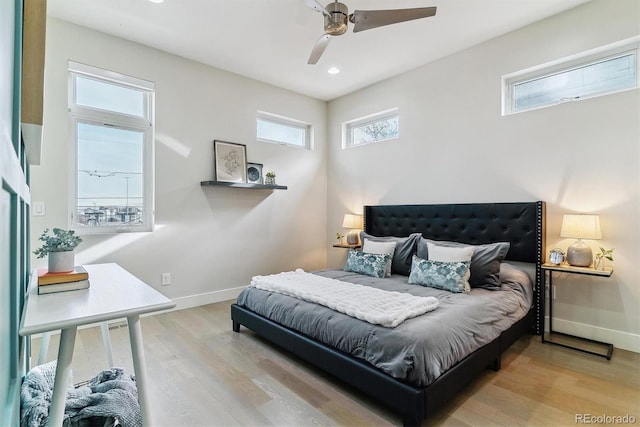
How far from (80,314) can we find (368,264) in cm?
281

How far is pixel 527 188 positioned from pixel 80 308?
12.1 feet

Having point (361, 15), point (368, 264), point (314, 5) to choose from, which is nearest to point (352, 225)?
point (368, 264)

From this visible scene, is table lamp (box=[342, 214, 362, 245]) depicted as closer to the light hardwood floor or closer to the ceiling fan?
the light hardwood floor

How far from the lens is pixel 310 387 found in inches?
84.7

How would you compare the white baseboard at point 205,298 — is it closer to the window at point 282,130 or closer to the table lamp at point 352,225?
the table lamp at point 352,225

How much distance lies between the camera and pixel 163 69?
3689 millimetres

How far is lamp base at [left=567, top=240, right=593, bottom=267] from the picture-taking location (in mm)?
2713

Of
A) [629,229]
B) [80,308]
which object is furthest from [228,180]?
[629,229]

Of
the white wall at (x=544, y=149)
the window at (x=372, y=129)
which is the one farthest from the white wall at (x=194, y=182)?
the white wall at (x=544, y=149)

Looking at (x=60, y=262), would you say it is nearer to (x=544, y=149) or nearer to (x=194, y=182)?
(x=194, y=182)

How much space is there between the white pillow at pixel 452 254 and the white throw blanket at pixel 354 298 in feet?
2.48

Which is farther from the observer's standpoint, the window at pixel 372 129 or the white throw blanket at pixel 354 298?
the window at pixel 372 129

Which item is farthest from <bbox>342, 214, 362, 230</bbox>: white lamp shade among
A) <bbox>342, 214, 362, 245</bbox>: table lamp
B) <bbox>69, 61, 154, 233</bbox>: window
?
<bbox>69, 61, 154, 233</bbox>: window

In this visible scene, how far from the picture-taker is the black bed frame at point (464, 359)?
5.74ft
